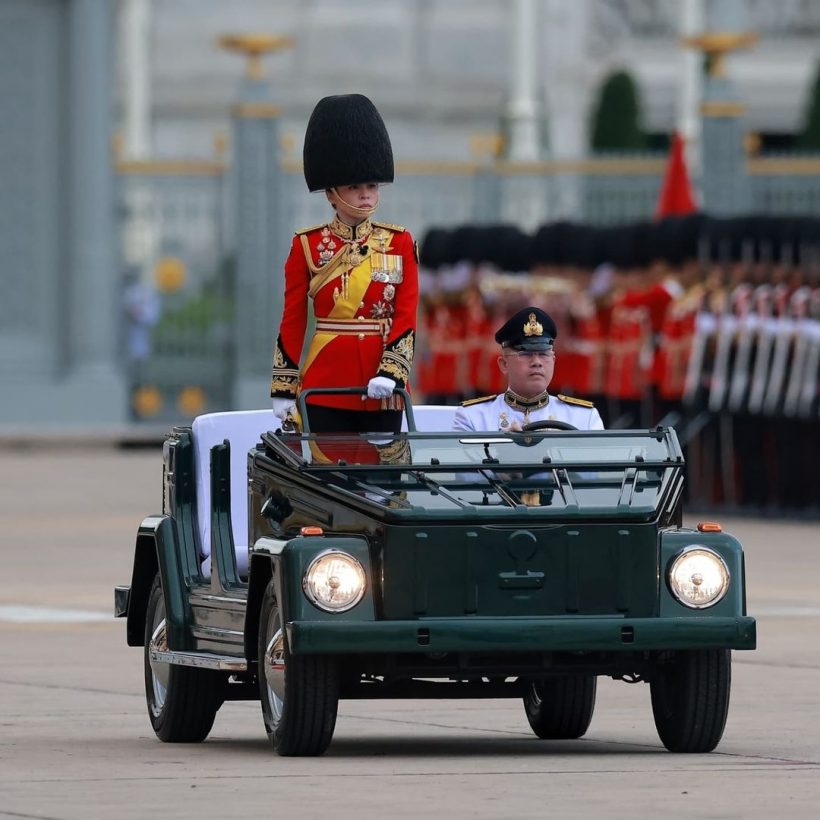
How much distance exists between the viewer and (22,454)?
3066 cm

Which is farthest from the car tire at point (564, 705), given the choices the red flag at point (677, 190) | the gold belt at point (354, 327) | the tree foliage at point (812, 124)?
the tree foliage at point (812, 124)

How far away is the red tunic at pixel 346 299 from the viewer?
1059cm

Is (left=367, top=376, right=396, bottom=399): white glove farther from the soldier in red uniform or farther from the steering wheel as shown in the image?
the steering wheel

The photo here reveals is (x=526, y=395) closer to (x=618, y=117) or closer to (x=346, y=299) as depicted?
(x=346, y=299)

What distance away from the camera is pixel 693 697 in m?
9.59

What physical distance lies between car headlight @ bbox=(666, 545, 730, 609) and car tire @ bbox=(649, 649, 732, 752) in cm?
15

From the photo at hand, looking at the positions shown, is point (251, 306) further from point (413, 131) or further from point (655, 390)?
point (413, 131)

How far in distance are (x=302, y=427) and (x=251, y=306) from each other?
22262mm

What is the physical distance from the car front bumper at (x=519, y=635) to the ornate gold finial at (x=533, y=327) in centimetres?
121

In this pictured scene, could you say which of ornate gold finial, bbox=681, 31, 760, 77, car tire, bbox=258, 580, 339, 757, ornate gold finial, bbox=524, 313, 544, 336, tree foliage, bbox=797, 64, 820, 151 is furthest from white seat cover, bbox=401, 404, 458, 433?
tree foliage, bbox=797, 64, 820, 151

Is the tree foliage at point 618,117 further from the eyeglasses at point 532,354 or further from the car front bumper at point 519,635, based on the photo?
the car front bumper at point 519,635

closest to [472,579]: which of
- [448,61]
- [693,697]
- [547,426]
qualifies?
[693,697]

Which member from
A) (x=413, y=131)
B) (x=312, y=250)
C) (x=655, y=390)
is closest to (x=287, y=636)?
(x=312, y=250)

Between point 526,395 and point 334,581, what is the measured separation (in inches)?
52.8
